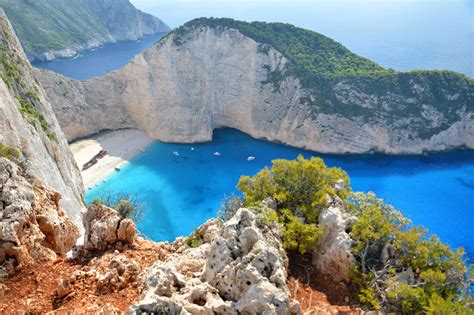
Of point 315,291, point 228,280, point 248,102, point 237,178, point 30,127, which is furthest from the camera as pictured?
point 248,102

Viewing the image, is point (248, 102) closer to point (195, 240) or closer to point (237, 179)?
point (237, 179)

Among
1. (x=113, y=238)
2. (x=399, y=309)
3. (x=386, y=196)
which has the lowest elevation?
(x=386, y=196)

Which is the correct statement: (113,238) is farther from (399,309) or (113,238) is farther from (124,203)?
(399,309)

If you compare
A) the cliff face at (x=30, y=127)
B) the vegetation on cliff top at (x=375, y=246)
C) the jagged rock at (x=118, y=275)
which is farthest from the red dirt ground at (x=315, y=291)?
the cliff face at (x=30, y=127)

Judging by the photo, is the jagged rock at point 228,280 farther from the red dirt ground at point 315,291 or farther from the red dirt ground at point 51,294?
the red dirt ground at point 315,291

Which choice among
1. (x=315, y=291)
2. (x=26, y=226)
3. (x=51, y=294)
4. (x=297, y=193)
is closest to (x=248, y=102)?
(x=297, y=193)

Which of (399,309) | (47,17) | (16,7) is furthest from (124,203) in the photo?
(47,17)

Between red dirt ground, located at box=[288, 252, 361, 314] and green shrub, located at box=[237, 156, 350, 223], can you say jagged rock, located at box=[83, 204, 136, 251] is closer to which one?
green shrub, located at box=[237, 156, 350, 223]

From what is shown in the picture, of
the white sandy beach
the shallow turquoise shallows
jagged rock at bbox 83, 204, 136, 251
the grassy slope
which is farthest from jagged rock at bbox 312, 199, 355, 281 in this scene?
the grassy slope
